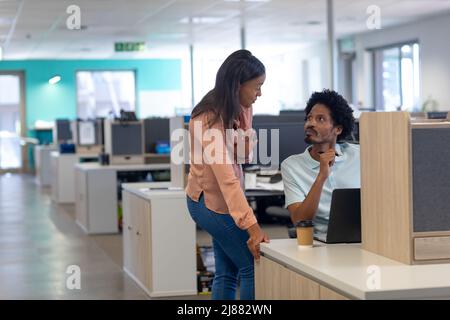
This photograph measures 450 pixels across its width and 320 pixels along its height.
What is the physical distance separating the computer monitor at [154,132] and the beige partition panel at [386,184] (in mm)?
6656

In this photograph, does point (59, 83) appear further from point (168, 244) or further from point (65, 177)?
point (168, 244)

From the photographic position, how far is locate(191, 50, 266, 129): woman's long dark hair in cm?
306

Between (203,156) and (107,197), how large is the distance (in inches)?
229

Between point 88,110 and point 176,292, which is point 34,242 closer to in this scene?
point 176,292

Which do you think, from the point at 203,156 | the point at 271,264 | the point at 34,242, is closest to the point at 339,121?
the point at 203,156

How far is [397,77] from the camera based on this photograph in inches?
621

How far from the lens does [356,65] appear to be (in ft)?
55.1

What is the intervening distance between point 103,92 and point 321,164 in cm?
1865

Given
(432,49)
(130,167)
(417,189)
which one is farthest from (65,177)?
(417,189)

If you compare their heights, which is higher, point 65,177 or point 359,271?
point 359,271

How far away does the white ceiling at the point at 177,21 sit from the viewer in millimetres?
11250

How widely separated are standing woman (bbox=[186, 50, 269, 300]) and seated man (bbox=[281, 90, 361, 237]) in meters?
0.20

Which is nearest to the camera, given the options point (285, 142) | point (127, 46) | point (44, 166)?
point (285, 142)

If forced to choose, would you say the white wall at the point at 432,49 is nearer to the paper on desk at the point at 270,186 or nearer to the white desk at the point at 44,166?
the white desk at the point at 44,166
